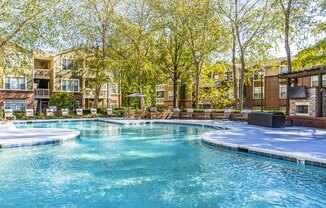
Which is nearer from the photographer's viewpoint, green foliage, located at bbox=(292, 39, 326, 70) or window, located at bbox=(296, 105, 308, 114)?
window, located at bbox=(296, 105, 308, 114)

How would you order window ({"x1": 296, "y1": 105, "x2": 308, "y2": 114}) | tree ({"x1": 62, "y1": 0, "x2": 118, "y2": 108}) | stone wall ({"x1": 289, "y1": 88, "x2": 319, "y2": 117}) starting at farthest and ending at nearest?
tree ({"x1": 62, "y1": 0, "x2": 118, "y2": 108})
window ({"x1": 296, "y1": 105, "x2": 308, "y2": 114})
stone wall ({"x1": 289, "y1": 88, "x2": 319, "y2": 117})

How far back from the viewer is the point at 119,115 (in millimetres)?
31234

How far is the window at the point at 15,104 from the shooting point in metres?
34.0

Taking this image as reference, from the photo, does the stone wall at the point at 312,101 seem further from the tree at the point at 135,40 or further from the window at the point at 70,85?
the window at the point at 70,85

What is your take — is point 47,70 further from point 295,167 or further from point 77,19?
point 295,167

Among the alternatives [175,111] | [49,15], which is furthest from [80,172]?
[175,111]

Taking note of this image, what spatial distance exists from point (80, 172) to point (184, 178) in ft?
9.21

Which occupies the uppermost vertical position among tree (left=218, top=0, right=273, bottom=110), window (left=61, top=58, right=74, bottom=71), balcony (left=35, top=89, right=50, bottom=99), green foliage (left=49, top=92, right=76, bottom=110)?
tree (left=218, top=0, right=273, bottom=110)

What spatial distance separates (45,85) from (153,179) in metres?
34.4

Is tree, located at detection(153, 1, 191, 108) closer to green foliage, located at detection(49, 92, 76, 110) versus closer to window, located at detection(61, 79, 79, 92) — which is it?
green foliage, located at detection(49, 92, 76, 110)

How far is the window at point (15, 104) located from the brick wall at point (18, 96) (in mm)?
353

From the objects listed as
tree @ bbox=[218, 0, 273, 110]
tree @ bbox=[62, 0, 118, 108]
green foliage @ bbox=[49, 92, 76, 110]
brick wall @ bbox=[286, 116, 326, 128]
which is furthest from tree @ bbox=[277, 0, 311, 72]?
green foliage @ bbox=[49, 92, 76, 110]

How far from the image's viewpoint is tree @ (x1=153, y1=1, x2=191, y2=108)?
2723cm

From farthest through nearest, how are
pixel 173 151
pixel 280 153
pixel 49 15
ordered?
pixel 49 15, pixel 173 151, pixel 280 153
